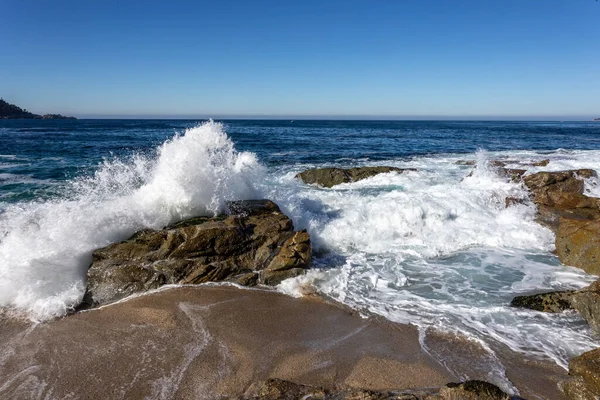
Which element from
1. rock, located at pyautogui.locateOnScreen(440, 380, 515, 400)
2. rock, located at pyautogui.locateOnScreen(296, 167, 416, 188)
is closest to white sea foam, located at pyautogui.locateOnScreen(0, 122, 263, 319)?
rock, located at pyautogui.locateOnScreen(296, 167, 416, 188)

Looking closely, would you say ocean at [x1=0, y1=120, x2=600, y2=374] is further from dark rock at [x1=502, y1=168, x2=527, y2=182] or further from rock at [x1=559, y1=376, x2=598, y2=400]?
rock at [x1=559, y1=376, x2=598, y2=400]

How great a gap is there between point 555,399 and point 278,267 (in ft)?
14.4

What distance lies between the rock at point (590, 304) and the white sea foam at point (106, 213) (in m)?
6.76

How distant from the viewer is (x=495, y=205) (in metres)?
11.0

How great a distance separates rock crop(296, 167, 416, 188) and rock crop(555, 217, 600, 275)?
8172 mm

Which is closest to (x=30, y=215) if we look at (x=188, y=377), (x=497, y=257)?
(x=188, y=377)

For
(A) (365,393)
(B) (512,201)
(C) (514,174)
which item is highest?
(C) (514,174)

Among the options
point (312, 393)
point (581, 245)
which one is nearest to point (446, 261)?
point (581, 245)

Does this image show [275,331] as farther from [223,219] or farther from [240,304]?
[223,219]

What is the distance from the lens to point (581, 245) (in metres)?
7.51

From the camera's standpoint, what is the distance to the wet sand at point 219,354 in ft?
13.4

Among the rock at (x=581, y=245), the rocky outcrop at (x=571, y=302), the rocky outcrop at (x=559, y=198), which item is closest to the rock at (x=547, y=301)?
the rocky outcrop at (x=571, y=302)

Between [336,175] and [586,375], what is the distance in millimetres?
11812

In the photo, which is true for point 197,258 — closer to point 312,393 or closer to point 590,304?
point 312,393
